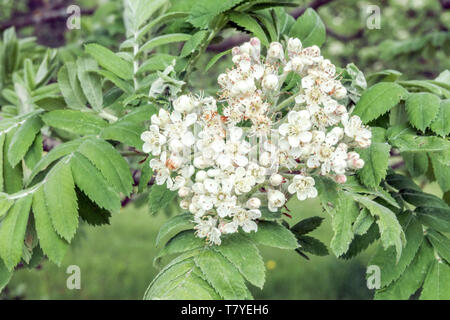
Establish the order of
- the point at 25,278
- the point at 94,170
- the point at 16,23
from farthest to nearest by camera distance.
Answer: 1. the point at 25,278
2. the point at 16,23
3. the point at 94,170

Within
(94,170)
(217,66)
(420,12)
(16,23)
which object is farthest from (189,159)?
(420,12)

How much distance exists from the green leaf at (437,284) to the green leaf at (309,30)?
0.96 m

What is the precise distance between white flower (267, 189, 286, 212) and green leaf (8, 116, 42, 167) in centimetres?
96

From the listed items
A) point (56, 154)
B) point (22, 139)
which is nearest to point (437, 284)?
point (56, 154)

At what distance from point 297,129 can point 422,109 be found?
53 centimetres

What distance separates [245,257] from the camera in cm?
143

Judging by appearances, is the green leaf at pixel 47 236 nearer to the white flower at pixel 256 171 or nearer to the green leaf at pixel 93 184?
the green leaf at pixel 93 184

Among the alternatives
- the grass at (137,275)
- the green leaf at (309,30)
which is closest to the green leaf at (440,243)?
the green leaf at (309,30)

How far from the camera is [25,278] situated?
6.69m

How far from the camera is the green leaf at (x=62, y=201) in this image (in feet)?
5.02

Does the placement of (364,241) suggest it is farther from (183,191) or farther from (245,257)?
(183,191)

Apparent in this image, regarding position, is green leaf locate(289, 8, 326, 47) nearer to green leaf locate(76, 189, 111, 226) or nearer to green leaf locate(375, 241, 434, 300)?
green leaf locate(375, 241, 434, 300)
